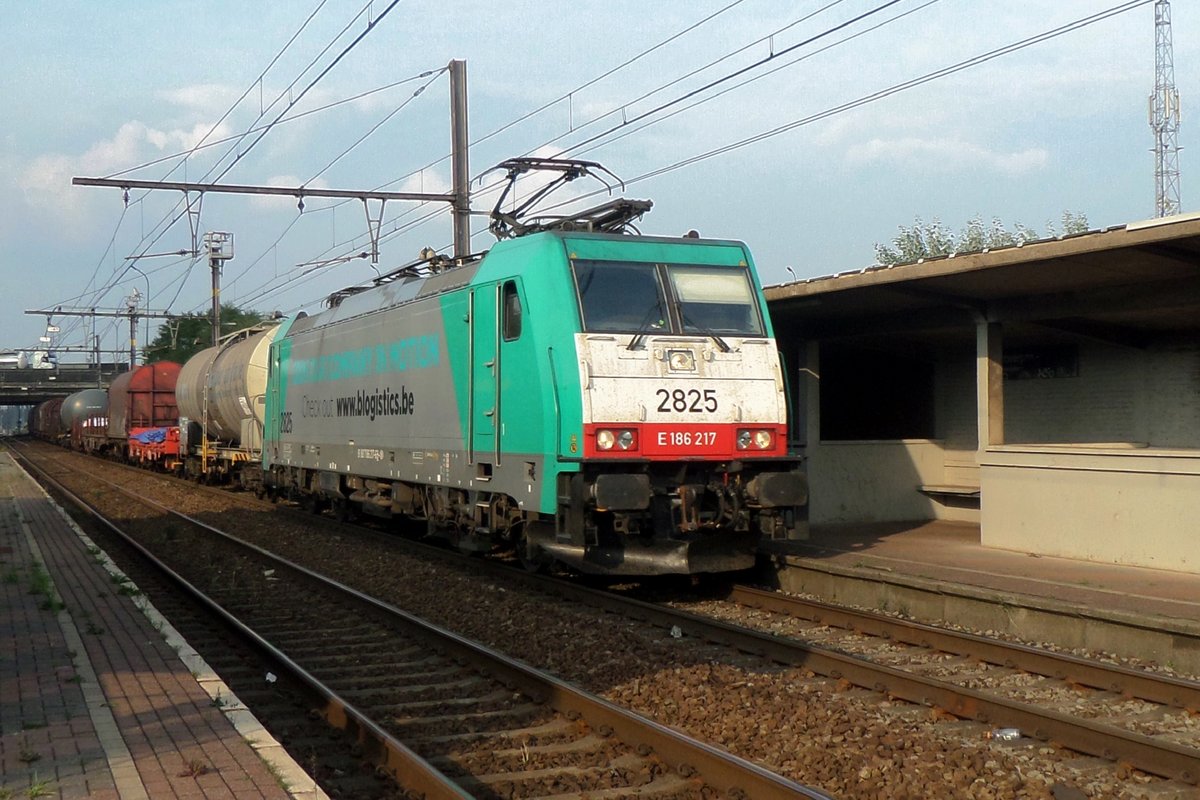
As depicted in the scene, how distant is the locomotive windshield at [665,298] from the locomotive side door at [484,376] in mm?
1171

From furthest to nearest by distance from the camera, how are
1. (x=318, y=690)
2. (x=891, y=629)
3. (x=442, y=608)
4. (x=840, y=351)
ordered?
1. (x=840, y=351)
2. (x=442, y=608)
3. (x=891, y=629)
4. (x=318, y=690)

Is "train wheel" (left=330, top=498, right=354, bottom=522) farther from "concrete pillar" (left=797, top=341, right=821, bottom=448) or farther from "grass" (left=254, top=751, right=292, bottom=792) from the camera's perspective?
"grass" (left=254, top=751, right=292, bottom=792)

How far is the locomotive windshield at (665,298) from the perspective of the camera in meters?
10.8

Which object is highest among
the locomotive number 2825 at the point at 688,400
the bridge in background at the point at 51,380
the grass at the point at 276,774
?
the bridge in background at the point at 51,380

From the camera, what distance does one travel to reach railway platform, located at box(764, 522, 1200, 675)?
28.4 ft

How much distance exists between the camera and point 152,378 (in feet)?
119

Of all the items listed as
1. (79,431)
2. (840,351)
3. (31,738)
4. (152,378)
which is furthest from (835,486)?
(79,431)

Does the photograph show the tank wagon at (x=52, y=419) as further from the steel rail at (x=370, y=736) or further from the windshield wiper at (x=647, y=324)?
the steel rail at (x=370, y=736)

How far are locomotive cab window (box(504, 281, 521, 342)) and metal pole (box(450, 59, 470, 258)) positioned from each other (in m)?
7.87

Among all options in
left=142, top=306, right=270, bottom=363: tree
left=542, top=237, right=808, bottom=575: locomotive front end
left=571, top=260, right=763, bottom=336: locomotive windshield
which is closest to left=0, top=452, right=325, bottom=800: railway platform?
left=542, top=237, right=808, bottom=575: locomotive front end

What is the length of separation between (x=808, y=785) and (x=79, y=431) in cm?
5234

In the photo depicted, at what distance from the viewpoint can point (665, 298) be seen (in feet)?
36.6

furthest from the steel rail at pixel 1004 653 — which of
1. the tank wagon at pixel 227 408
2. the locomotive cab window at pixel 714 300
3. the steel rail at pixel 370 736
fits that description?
the tank wagon at pixel 227 408

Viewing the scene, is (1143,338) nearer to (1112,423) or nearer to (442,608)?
(1112,423)
